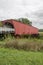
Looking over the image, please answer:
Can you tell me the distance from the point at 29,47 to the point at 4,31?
20.2m

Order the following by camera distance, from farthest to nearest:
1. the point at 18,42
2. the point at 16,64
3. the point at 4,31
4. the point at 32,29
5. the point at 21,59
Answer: the point at 32,29, the point at 4,31, the point at 18,42, the point at 21,59, the point at 16,64

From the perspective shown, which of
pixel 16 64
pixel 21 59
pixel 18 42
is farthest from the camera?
pixel 18 42

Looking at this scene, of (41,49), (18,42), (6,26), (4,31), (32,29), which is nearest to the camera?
(41,49)

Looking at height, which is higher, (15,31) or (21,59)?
(21,59)

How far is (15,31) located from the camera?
3831 cm

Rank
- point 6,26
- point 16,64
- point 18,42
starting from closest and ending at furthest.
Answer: point 16,64 → point 18,42 → point 6,26

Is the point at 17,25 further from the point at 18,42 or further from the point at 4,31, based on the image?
the point at 18,42

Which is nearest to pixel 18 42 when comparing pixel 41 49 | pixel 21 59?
pixel 41 49

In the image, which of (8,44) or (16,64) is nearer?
(16,64)

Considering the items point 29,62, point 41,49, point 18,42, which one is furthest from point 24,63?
point 18,42

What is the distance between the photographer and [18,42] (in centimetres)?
1853

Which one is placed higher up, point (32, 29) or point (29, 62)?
point (29, 62)

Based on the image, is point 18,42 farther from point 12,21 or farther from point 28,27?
point 28,27

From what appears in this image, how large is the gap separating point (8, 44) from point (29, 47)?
7.77 feet
